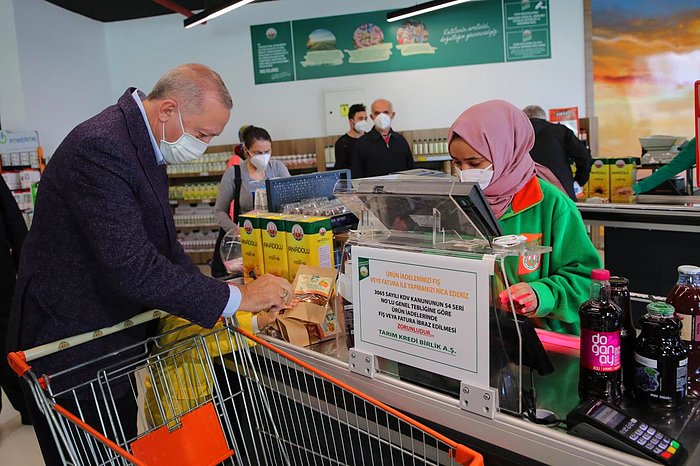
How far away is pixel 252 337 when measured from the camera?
1643mm

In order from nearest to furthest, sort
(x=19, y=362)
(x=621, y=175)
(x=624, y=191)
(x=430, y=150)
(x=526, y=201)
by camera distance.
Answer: (x=19, y=362) → (x=526, y=201) → (x=624, y=191) → (x=621, y=175) → (x=430, y=150)

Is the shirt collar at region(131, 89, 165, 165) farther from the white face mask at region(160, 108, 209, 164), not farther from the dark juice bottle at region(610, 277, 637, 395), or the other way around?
the dark juice bottle at region(610, 277, 637, 395)

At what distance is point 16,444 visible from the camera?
12.0 feet

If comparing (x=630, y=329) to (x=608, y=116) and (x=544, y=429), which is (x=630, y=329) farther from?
(x=608, y=116)

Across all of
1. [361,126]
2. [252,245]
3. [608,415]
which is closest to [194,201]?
[361,126]

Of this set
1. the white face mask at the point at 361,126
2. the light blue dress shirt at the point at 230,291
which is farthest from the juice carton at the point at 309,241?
the white face mask at the point at 361,126

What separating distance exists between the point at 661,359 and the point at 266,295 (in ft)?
3.66

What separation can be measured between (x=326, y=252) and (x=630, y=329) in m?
1.10

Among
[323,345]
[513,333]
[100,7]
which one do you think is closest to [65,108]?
[100,7]

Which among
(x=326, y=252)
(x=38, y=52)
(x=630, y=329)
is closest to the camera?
(x=630, y=329)

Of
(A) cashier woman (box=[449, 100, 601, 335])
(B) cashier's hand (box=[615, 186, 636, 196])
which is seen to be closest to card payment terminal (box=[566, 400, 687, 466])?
(A) cashier woman (box=[449, 100, 601, 335])

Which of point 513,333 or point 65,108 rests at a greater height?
point 65,108

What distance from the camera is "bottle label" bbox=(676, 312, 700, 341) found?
4.34ft

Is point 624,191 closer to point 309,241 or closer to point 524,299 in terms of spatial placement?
point 309,241
